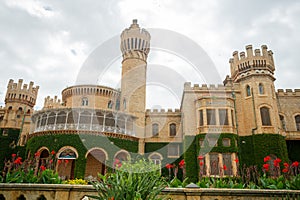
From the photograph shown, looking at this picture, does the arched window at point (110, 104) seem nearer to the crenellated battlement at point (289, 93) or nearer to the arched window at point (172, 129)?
the arched window at point (172, 129)

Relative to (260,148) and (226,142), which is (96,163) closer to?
(226,142)

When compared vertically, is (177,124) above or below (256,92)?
below

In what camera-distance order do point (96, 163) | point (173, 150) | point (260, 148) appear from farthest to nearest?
point (173, 150)
point (96, 163)
point (260, 148)

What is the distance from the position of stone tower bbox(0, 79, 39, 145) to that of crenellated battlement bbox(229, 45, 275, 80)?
2915 centimetres

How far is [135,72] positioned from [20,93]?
18391 millimetres

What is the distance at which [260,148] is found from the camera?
2138cm

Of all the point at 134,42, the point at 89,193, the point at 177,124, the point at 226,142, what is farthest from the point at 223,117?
the point at 89,193

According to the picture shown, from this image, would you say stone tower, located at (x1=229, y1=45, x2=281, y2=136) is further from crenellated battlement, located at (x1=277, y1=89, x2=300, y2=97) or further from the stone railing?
the stone railing

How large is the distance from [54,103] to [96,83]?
12.8 meters

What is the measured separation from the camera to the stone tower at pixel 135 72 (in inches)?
1030

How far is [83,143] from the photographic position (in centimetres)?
2086

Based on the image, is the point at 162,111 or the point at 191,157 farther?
the point at 162,111

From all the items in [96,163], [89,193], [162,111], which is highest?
[162,111]

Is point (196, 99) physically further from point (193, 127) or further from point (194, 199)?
point (194, 199)
